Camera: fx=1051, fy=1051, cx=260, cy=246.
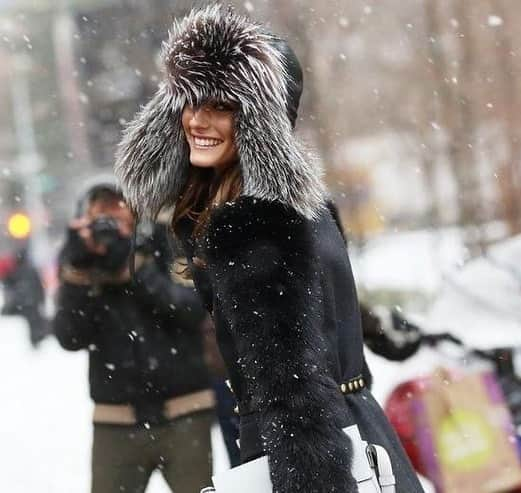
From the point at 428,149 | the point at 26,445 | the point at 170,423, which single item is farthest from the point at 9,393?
the point at 170,423

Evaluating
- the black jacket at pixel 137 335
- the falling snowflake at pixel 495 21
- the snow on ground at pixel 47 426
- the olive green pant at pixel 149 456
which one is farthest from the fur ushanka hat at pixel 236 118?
the falling snowflake at pixel 495 21

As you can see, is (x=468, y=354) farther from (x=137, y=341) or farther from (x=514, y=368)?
(x=137, y=341)

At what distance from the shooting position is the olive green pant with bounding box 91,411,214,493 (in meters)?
4.35

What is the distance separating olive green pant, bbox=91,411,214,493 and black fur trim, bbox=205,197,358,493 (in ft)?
6.56

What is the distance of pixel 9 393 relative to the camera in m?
9.39

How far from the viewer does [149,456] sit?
4387 mm

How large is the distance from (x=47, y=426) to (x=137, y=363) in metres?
3.86

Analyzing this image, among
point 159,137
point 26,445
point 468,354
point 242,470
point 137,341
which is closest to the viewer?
point 242,470

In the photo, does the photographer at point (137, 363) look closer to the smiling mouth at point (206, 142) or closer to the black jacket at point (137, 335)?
the black jacket at point (137, 335)

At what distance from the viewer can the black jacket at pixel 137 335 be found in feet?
14.4

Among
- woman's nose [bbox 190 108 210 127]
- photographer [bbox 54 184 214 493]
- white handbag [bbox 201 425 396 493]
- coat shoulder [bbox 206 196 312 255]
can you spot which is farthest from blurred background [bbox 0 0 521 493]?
white handbag [bbox 201 425 396 493]

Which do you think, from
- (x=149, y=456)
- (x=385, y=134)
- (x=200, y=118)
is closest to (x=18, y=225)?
(x=385, y=134)

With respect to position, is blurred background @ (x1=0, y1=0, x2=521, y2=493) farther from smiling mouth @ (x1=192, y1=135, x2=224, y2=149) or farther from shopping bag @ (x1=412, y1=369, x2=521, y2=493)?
smiling mouth @ (x1=192, y1=135, x2=224, y2=149)

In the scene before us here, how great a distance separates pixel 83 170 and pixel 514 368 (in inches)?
589
